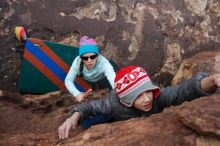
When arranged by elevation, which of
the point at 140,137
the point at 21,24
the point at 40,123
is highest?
the point at 21,24

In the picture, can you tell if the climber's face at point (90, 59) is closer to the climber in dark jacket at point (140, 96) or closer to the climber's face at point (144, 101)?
the climber in dark jacket at point (140, 96)

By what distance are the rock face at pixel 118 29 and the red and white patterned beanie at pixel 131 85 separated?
2.13 metres

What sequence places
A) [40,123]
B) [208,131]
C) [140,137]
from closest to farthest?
1. [208,131]
2. [140,137]
3. [40,123]

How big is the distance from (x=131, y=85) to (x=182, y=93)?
1.21 ft

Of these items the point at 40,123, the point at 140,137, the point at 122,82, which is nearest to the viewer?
the point at 140,137

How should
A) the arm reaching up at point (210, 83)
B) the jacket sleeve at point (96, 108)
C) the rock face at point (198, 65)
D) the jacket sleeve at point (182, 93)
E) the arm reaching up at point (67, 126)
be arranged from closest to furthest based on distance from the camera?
the arm reaching up at point (210, 83)
the jacket sleeve at point (182, 93)
the arm reaching up at point (67, 126)
the jacket sleeve at point (96, 108)
the rock face at point (198, 65)

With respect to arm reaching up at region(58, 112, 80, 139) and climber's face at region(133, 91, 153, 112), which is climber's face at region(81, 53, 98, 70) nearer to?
arm reaching up at region(58, 112, 80, 139)

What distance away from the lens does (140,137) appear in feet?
7.57

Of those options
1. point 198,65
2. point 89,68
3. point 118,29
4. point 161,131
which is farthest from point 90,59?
point 161,131

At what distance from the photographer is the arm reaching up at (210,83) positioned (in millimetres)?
2493

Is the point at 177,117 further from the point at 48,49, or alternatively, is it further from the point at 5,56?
the point at 5,56

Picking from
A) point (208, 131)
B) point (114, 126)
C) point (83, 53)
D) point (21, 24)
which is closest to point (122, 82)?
point (114, 126)

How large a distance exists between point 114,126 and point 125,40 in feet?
8.75

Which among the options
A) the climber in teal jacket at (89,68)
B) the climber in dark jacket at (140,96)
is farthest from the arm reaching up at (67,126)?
the climber in teal jacket at (89,68)
